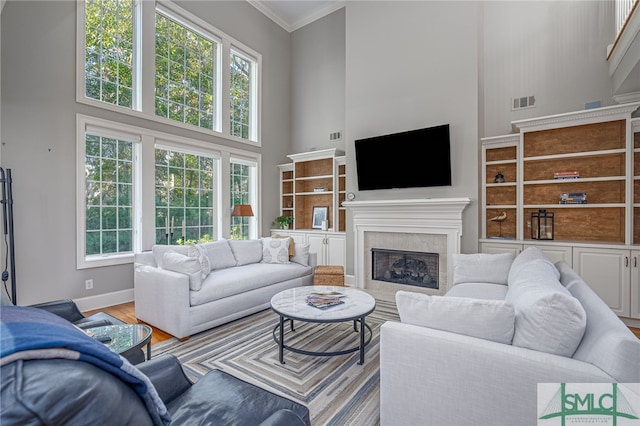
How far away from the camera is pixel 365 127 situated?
4.79 m

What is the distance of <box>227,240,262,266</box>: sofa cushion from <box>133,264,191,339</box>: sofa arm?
1110 mm

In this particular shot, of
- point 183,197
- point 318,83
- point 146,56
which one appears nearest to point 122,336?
point 183,197

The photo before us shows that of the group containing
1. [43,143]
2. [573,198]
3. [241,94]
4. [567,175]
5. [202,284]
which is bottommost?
[202,284]

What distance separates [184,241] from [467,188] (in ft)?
13.7

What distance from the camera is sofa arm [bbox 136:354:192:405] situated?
1.26 metres

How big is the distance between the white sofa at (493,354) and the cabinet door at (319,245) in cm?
381

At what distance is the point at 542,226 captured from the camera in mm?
3807

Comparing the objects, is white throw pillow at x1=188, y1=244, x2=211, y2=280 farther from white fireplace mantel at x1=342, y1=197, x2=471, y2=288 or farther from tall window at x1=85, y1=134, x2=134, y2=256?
white fireplace mantel at x1=342, y1=197, x2=471, y2=288

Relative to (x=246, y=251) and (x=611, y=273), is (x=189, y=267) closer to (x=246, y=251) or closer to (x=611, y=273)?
(x=246, y=251)

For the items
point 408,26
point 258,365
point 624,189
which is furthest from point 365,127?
point 258,365

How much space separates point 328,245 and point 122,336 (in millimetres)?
3731

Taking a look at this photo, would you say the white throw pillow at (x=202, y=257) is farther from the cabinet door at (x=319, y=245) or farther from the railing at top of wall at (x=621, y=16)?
the railing at top of wall at (x=621, y=16)

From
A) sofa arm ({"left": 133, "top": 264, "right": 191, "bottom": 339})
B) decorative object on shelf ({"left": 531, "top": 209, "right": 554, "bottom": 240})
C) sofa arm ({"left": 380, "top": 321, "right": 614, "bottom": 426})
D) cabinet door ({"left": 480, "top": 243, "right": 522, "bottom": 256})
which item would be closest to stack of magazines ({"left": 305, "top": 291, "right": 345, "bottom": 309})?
sofa arm ({"left": 380, "top": 321, "right": 614, "bottom": 426})

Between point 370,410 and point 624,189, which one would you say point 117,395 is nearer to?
point 370,410
